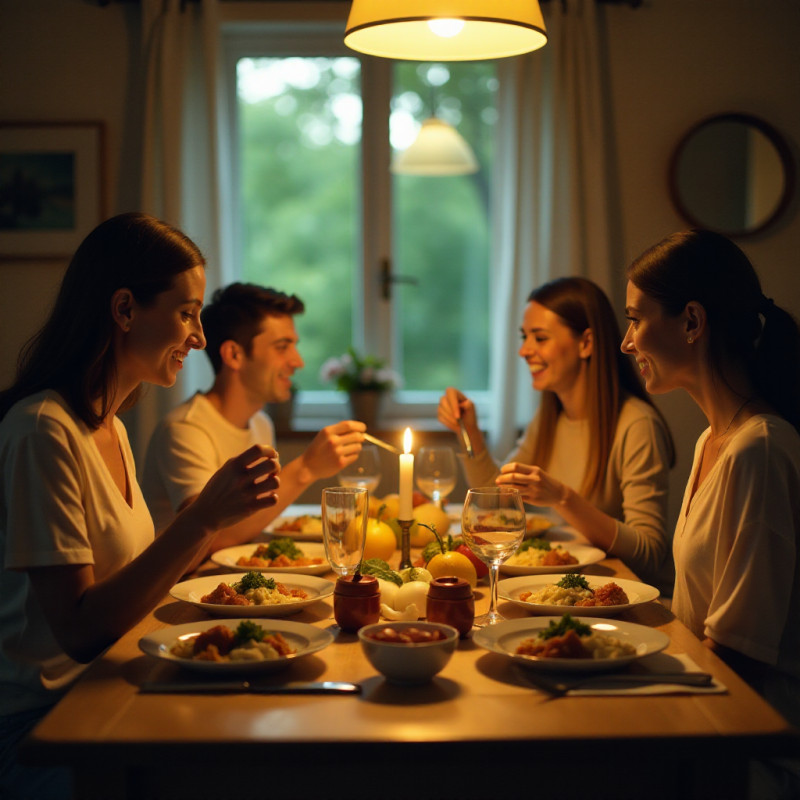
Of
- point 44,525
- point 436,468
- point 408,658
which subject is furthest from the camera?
point 436,468

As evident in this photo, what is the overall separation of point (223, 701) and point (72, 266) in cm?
87

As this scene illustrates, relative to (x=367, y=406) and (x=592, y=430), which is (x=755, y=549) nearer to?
(x=592, y=430)

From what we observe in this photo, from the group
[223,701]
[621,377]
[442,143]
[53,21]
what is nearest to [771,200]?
[442,143]

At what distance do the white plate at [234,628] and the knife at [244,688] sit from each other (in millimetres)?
A: 25

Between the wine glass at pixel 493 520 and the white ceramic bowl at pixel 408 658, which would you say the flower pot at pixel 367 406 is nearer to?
the wine glass at pixel 493 520

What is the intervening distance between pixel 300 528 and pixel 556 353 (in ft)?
2.95

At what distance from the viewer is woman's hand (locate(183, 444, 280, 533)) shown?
5.00 ft

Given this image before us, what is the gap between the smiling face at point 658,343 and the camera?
1829 mm

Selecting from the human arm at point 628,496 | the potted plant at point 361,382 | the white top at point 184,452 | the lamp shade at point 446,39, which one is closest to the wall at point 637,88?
the potted plant at point 361,382

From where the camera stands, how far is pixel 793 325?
5.70ft

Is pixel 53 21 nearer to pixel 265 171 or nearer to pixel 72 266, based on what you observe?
pixel 265 171

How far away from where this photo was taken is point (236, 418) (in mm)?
2715

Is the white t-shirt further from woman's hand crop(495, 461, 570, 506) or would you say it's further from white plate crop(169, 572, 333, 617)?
white plate crop(169, 572, 333, 617)

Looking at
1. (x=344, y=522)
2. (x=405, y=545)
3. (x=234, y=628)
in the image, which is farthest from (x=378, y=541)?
(x=234, y=628)
